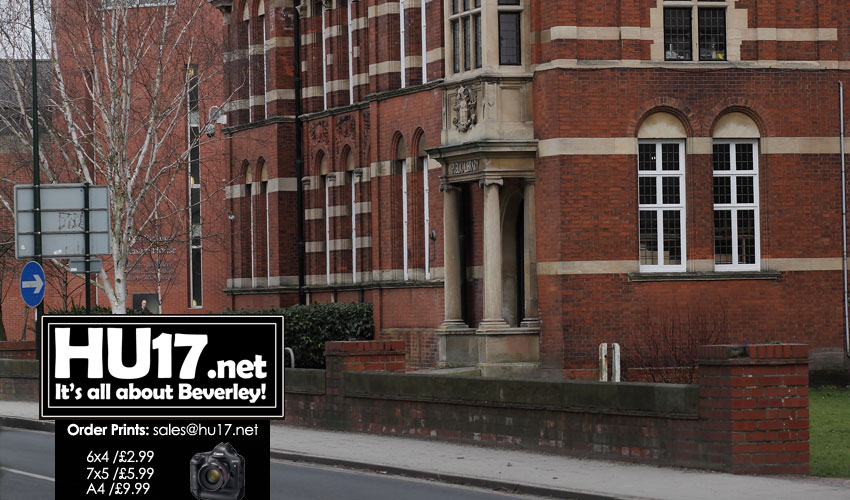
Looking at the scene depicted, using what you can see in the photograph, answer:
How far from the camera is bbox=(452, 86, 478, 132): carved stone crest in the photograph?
30141mm

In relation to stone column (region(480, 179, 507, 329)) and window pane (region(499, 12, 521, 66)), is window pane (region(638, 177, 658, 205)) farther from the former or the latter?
window pane (region(499, 12, 521, 66))

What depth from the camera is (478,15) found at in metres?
30.4

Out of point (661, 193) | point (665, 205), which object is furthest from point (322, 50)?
point (665, 205)

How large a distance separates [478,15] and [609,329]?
6.81 meters

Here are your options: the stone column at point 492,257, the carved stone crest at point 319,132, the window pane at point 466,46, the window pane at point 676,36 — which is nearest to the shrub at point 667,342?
the stone column at point 492,257

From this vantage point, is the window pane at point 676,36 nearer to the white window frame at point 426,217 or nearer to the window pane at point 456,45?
the window pane at point 456,45

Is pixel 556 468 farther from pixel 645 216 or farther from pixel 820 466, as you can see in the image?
pixel 645 216

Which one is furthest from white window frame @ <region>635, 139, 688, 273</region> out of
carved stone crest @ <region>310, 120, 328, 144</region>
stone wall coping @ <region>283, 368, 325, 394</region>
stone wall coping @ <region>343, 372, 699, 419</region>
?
carved stone crest @ <region>310, 120, 328, 144</region>

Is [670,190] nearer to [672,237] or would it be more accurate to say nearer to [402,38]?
[672,237]

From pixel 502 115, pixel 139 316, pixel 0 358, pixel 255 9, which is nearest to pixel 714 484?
pixel 139 316

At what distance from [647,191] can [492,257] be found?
3.30 metres

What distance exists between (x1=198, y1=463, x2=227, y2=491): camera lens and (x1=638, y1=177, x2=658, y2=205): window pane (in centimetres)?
2631

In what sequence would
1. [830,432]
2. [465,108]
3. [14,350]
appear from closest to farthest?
[830,432] → [465,108] → [14,350]

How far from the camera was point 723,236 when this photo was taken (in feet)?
98.7
